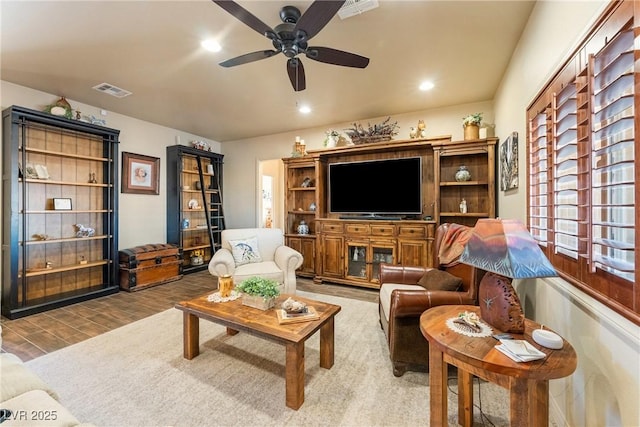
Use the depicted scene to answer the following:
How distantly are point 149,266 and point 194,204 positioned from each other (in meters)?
1.53

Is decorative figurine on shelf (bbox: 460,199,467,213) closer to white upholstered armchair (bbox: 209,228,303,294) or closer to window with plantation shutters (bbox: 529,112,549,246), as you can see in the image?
window with plantation shutters (bbox: 529,112,549,246)

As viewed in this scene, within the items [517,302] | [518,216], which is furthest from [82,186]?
[518,216]

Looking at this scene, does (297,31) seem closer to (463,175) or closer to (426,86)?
(426,86)

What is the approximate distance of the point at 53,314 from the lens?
120 inches

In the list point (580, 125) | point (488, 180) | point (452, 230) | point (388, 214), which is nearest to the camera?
point (580, 125)

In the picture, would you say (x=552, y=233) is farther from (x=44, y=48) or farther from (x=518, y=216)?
(x=44, y=48)

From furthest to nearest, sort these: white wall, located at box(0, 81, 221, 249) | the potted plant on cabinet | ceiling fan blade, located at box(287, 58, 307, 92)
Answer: white wall, located at box(0, 81, 221, 249), the potted plant on cabinet, ceiling fan blade, located at box(287, 58, 307, 92)

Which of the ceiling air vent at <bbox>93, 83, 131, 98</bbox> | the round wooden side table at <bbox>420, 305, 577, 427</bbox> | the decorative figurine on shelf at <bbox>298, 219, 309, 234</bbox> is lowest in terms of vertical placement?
the round wooden side table at <bbox>420, 305, 577, 427</bbox>

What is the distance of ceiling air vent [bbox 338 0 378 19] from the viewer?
1880mm

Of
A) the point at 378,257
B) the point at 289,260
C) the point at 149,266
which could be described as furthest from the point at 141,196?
the point at 378,257

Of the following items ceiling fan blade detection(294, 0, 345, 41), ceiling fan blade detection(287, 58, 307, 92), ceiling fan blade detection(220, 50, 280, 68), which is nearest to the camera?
ceiling fan blade detection(294, 0, 345, 41)

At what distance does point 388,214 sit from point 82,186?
14.5 feet

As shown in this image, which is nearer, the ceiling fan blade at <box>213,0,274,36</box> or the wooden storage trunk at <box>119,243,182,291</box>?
the ceiling fan blade at <box>213,0,274,36</box>

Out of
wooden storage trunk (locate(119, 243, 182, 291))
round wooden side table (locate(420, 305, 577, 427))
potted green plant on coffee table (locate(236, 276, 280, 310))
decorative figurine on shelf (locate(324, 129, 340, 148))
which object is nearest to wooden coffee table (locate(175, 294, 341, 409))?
potted green plant on coffee table (locate(236, 276, 280, 310))
